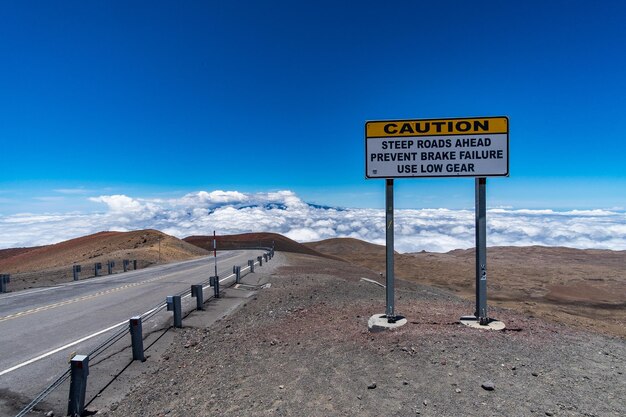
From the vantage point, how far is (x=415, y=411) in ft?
15.6

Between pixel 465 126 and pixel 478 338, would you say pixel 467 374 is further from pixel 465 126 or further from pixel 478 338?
pixel 465 126

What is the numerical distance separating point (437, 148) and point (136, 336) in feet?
24.6

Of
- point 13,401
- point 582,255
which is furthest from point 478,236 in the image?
point 582,255

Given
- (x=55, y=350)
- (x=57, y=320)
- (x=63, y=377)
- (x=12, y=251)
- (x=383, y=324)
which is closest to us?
(x=63, y=377)

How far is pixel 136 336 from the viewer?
8.41 m

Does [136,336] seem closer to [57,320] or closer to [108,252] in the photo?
[57,320]

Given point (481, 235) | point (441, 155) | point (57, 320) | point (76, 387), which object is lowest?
point (57, 320)

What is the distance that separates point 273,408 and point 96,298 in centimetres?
1448

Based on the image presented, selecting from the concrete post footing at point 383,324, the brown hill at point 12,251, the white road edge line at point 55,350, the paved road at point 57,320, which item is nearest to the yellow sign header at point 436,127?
the concrete post footing at point 383,324

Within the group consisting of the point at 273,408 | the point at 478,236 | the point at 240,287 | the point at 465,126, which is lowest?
the point at 240,287

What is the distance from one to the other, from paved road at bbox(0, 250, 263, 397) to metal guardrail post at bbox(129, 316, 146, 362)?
1300 mm

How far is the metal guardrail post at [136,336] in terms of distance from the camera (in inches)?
329

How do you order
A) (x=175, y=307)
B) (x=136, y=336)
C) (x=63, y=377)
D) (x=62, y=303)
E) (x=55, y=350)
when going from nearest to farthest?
(x=63, y=377), (x=136, y=336), (x=55, y=350), (x=175, y=307), (x=62, y=303)

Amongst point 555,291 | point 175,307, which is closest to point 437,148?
point 175,307
